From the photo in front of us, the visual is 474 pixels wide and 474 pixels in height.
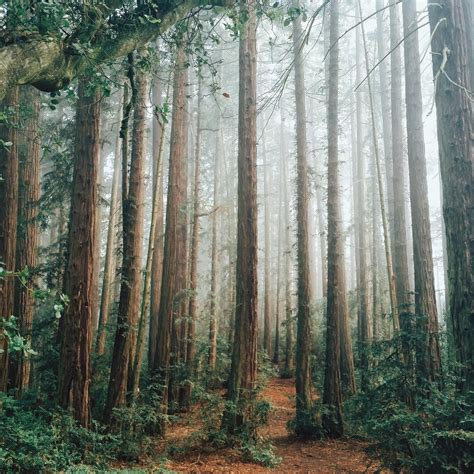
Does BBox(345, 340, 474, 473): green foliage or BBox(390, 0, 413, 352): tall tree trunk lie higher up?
BBox(390, 0, 413, 352): tall tree trunk

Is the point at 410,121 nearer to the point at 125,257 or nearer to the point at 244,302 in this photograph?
the point at 244,302

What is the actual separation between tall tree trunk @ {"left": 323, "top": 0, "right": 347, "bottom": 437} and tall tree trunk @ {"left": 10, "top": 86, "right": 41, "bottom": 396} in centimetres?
721

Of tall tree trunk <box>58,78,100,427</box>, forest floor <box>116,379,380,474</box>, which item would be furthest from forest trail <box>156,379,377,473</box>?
tall tree trunk <box>58,78,100,427</box>

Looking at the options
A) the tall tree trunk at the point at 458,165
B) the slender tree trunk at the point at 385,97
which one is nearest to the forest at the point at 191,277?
the tall tree trunk at the point at 458,165

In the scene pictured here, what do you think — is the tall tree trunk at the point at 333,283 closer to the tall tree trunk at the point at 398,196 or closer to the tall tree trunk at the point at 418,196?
the tall tree trunk at the point at 398,196

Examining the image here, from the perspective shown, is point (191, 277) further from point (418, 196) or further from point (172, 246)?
point (418, 196)

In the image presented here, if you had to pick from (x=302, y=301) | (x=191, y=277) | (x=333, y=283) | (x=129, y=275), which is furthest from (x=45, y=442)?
(x=191, y=277)

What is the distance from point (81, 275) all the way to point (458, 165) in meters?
5.75

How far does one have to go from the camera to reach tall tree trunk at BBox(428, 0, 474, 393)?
15.7 ft

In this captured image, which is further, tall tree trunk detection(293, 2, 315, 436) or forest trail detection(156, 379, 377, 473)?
tall tree trunk detection(293, 2, 315, 436)

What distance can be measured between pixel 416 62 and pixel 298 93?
10.4ft

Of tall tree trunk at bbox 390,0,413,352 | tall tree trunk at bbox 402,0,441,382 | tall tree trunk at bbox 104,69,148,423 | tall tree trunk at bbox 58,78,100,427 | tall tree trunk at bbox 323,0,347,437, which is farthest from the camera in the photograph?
tall tree trunk at bbox 390,0,413,352

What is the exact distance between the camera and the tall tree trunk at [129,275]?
7535mm

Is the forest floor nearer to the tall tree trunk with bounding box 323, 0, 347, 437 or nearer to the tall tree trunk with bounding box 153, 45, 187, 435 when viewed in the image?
the tall tree trunk with bounding box 323, 0, 347, 437
